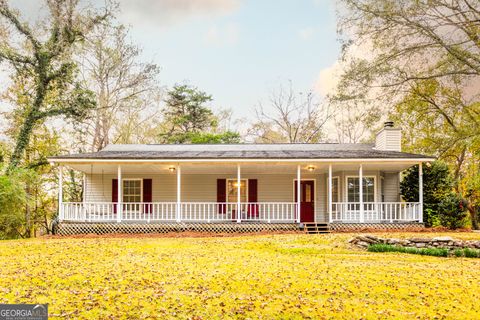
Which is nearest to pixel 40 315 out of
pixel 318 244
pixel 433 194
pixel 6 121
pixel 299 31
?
pixel 318 244

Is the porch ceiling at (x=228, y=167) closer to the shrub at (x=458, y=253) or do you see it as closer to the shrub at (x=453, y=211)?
the shrub at (x=453, y=211)

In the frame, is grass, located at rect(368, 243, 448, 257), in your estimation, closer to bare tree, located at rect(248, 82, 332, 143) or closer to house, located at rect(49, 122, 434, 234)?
house, located at rect(49, 122, 434, 234)

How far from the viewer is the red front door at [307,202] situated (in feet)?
64.6

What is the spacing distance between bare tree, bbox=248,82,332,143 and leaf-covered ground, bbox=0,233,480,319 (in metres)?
24.3

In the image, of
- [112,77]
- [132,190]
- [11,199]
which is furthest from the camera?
[112,77]

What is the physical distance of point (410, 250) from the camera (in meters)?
12.3

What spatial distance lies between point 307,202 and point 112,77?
55.8 ft

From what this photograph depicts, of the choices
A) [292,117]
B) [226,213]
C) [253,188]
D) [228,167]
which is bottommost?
[226,213]

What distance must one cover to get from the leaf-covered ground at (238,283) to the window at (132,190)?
7.75 m

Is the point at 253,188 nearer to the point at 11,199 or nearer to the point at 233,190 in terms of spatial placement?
the point at 233,190

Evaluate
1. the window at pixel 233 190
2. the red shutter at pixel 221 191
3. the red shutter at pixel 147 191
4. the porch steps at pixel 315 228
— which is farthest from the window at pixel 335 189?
the red shutter at pixel 147 191

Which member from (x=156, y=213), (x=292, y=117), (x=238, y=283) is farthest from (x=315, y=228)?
(x=292, y=117)

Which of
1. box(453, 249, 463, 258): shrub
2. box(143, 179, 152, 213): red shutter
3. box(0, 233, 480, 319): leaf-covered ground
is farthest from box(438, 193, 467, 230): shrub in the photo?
box(143, 179, 152, 213): red shutter

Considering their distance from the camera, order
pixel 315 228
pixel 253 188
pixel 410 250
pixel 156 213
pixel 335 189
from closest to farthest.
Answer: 1. pixel 410 250
2. pixel 315 228
3. pixel 156 213
4. pixel 335 189
5. pixel 253 188
